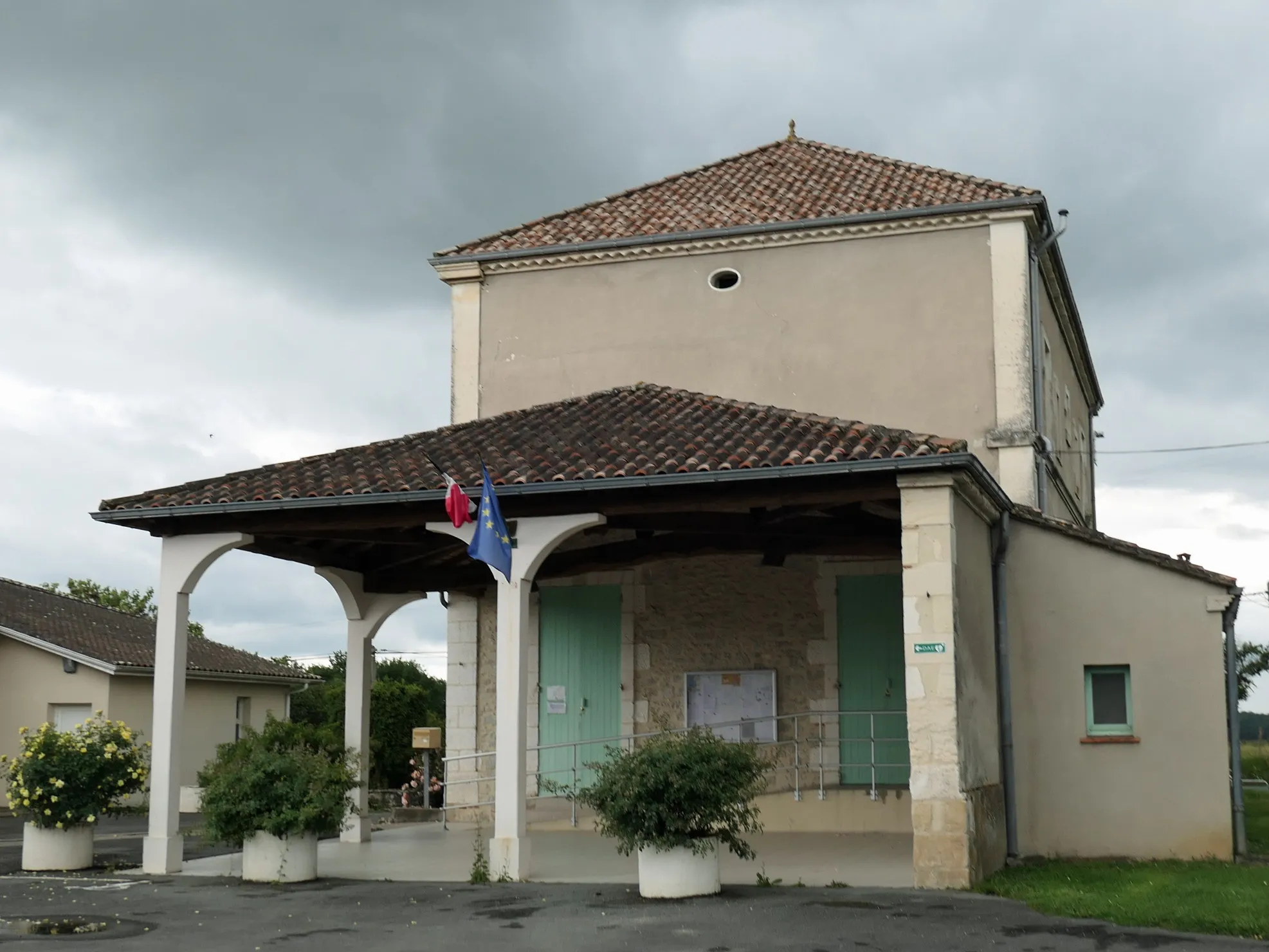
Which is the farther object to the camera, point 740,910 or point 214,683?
point 214,683

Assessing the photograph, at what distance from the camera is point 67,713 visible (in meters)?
25.6

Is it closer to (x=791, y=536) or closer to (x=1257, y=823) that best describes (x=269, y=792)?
(x=791, y=536)

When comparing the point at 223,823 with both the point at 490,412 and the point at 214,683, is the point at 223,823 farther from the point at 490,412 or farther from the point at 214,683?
the point at 214,683

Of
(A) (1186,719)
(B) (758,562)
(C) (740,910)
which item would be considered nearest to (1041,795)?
(A) (1186,719)

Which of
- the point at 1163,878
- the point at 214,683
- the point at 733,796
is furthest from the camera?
the point at 214,683

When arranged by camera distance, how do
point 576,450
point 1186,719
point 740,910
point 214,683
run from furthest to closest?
1. point 214,683
2. point 1186,719
3. point 576,450
4. point 740,910

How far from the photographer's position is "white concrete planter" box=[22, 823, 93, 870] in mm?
12164

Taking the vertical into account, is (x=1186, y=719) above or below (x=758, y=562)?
below

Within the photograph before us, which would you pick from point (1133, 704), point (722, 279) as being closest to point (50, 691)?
point (722, 279)

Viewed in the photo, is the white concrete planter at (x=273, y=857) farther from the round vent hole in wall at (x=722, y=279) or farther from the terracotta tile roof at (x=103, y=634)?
the terracotta tile roof at (x=103, y=634)

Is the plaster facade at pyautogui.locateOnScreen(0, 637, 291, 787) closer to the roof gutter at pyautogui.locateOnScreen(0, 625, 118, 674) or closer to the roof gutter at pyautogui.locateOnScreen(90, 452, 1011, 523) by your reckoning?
the roof gutter at pyautogui.locateOnScreen(0, 625, 118, 674)

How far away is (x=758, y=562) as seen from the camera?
15.2 metres

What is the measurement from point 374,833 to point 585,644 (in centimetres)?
329

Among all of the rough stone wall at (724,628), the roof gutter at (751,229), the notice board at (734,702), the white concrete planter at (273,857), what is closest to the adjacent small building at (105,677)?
the roof gutter at (751,229)
